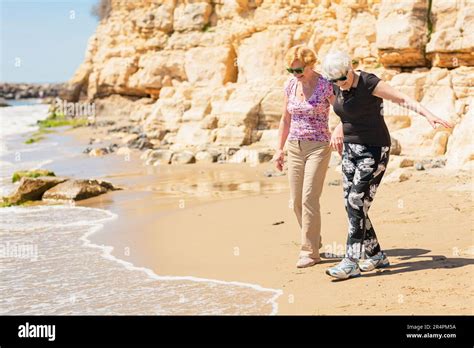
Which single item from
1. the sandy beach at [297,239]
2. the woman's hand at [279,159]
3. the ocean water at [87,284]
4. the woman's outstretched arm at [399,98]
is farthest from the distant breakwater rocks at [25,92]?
the woman's outstretched arm at [399,98]

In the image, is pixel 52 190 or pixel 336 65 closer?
pixel 336 65

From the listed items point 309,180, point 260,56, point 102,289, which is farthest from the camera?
point 260,56

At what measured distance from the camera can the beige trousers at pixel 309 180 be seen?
5562mm

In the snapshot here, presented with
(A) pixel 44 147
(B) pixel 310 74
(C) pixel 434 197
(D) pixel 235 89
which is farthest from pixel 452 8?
(A) pixel 44 147

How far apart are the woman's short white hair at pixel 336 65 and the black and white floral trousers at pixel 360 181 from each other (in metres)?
0.60

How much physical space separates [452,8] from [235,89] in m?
7.00

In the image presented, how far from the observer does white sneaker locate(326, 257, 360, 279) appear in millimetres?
5086

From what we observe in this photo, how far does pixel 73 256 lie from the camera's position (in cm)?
673

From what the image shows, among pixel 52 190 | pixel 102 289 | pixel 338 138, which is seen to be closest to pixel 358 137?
pixel 338 138

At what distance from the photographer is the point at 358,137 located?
504 cm

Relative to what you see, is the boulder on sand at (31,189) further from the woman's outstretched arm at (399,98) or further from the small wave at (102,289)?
the woman's outstretched arm at (399,98)

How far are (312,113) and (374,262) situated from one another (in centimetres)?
137

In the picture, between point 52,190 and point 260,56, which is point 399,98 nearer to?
point 52,190
